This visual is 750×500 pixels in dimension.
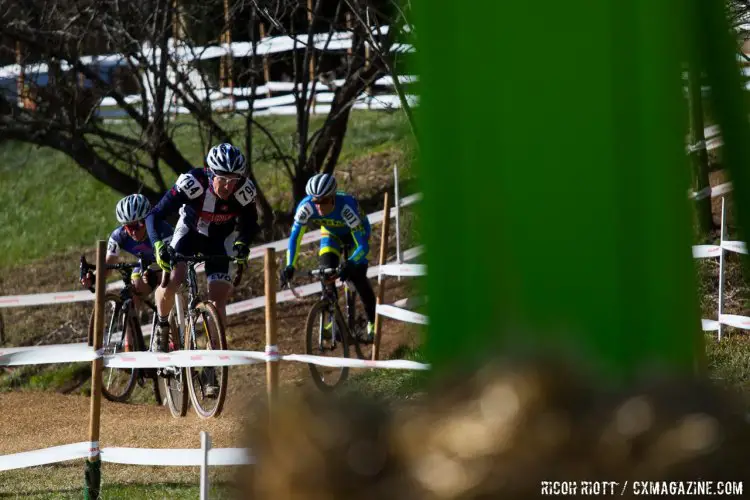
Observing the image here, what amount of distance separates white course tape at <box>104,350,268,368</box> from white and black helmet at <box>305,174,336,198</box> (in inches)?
125

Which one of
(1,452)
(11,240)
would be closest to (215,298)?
(1,452)

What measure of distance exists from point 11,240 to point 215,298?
38.9 feet

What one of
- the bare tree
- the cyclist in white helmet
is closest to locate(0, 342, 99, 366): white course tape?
the cyclist in white helmet

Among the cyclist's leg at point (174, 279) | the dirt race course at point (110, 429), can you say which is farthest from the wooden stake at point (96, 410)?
the cyclist's leg at point (174, 279)

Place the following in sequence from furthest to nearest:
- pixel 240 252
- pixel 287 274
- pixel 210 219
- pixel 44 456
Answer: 1. pixel 287 274
2. pixel 210 219
3. pixel 240 252
4. pixel 44 456

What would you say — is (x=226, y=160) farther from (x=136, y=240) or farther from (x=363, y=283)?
(x=363, y=283)

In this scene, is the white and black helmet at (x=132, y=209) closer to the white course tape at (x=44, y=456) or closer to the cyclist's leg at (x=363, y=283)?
the cyclist's leg at (x=363, y=283)

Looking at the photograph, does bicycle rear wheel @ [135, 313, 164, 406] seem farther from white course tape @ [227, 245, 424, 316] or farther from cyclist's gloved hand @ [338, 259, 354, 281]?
white course tape @ [227, 245, 424, 316]

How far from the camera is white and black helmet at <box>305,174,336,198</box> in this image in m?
10.9

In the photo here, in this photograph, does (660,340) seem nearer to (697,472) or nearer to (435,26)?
(697,472)

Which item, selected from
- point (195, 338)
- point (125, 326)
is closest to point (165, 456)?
point (195, 338)

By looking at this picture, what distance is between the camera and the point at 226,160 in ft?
31.2

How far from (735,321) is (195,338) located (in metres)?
5.16

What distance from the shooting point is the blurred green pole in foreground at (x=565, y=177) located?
63cm
